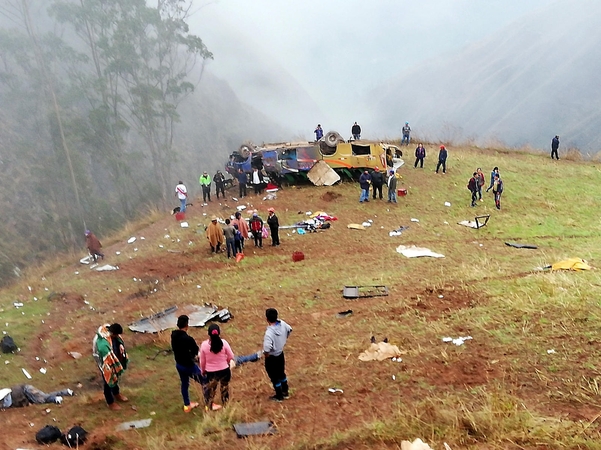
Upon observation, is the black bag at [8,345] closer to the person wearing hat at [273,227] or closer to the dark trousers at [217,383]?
the dark trousers at [217,383]

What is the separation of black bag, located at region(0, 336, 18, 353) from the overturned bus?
1223 cm

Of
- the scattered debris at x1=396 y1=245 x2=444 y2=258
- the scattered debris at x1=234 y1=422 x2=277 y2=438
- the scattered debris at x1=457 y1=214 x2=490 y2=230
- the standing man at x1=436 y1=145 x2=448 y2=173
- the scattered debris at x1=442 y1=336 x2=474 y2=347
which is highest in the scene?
the standing man at x1=436 y1=145 x2=448 y2=173

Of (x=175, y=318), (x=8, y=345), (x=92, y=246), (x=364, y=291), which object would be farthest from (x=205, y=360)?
(x=92, y=246)

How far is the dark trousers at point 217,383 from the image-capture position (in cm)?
558

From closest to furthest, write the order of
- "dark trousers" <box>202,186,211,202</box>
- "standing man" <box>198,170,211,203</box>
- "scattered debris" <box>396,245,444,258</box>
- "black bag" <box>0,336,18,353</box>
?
"black bag" <box>0,336,18,353</box> < "scattered debris" <box>396,245,444,258</box> < "standing man" <box>198,170,211,203</box> < "dark trousers" <box>202,186,211,202</box>

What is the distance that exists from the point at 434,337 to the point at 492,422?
2.63 m

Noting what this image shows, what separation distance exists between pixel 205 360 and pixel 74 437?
1.77m

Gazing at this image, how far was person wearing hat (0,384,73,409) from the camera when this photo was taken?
21.5ft

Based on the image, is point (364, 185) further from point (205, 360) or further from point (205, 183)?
point (205, 360)

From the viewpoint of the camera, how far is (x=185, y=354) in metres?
5.68

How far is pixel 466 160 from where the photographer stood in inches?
951

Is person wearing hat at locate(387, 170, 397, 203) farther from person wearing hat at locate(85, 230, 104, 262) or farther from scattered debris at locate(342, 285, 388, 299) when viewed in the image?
person wearing hat at locate(85, 230, 104, 262)

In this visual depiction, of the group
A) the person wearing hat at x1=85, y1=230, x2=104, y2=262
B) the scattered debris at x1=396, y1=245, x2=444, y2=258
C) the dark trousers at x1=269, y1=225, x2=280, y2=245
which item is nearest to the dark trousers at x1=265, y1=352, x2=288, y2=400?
the scattered debris at x1=396, y1=245, x2=444, y2=258

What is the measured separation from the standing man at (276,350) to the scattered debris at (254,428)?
0.61m
